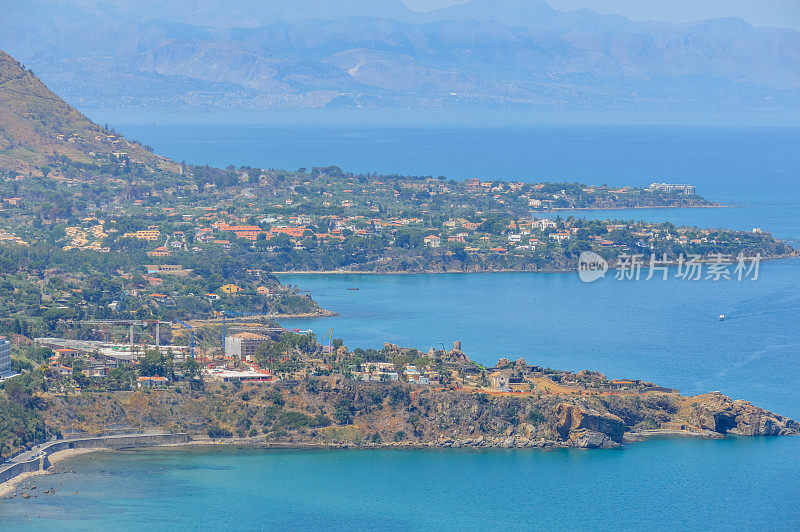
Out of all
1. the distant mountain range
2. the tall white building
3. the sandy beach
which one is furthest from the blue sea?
the distant mountain range

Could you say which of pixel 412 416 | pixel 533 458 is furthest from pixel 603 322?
pixel 533 458

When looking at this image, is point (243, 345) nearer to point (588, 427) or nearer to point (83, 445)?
point (83, 445)

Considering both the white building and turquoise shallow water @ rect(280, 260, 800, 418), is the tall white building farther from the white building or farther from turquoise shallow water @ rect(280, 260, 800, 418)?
turquoise shallow water @ rect(280, 260, 800, 418)

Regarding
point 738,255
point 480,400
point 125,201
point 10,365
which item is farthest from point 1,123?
point 480,400

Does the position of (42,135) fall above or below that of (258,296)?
above

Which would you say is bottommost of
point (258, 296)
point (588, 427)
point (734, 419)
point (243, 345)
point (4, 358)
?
point (588, 427)

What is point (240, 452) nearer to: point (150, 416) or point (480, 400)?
point (150, 416)

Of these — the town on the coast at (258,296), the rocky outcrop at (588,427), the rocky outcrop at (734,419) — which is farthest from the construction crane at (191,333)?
the rocky outcrop at (734,419)
